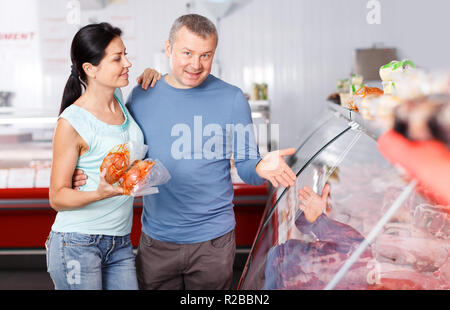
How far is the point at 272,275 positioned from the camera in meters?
1.59

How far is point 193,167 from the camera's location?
203 centimetres

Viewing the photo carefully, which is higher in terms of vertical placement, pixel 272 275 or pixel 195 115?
pixel 195 115

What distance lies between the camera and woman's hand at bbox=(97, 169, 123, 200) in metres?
1.57

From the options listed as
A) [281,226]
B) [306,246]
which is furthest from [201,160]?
[306,246]

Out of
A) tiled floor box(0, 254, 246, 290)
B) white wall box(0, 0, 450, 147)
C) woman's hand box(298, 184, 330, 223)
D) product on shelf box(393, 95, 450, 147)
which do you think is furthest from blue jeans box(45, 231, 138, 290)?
white wall box(0, 0, 450, 147)

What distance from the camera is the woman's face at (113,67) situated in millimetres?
1783

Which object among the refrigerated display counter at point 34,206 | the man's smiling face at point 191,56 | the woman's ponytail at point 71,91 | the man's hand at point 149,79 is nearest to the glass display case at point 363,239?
the man's smiling face at point 191,56

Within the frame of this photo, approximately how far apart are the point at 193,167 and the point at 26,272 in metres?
2.41

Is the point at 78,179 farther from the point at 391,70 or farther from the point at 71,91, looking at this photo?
the point at 391,70

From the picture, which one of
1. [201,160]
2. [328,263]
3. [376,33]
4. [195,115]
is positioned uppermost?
[376,33]

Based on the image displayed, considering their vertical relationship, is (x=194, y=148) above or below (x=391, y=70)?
below

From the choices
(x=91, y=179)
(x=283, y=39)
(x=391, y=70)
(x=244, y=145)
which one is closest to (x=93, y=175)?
(x=91, y=179)
